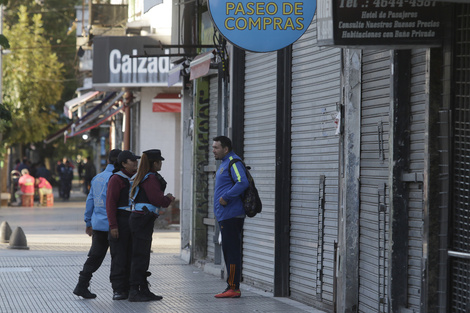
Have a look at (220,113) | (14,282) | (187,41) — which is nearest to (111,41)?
(187,41)

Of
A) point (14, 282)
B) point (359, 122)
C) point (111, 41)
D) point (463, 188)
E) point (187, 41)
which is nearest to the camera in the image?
point (463, 188)

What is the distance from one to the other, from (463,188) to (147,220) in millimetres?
4474

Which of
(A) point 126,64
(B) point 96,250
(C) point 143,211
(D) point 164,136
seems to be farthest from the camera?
(D) point 164,136

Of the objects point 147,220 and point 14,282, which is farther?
point 14,282

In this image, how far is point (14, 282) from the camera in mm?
12281

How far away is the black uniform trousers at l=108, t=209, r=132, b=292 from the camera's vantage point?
10664mm

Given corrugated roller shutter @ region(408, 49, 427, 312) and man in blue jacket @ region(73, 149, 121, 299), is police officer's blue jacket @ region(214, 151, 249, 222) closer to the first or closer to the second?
man in blue jacket @ region(73, 149, 121, 299)

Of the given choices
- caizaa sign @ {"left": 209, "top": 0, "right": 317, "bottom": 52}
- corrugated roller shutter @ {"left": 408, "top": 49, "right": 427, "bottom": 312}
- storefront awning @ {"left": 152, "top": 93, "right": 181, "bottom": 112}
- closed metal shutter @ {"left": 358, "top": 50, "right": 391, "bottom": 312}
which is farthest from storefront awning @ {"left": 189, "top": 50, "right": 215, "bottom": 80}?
storefront awning @ {"left": 152, "top": 93, "right": 181, "bottom": 112}

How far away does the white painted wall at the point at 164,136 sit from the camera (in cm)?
2383

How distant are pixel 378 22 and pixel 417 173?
4.57 feet

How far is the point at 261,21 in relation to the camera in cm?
855

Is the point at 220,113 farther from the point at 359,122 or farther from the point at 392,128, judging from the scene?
the point at 392,128

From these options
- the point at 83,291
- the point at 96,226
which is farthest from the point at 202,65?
the point at 83,291

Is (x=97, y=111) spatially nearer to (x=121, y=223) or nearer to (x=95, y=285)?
(x=95, y=285)
